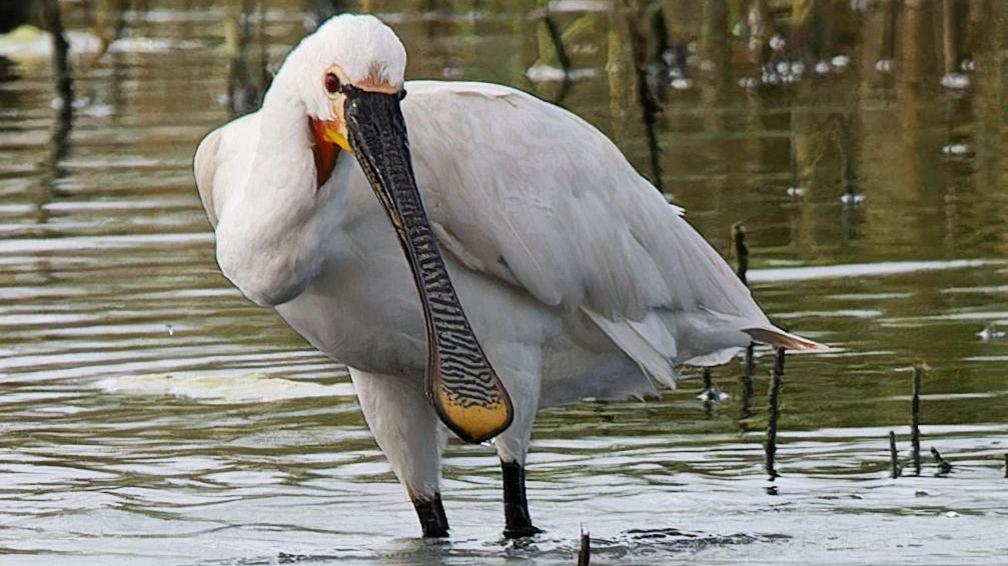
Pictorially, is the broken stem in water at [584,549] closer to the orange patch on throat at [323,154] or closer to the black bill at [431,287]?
the black bill at [431,287]

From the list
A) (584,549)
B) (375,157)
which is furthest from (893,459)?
(375,157)

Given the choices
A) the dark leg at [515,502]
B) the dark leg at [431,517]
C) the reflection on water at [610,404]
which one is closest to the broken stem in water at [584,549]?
the reflection on water at [610,404]

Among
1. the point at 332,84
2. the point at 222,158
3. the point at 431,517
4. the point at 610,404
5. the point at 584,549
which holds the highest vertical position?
the point at 332,84

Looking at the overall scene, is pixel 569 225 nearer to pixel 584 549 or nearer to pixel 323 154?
pixel 323 154

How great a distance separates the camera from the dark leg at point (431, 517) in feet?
23.0

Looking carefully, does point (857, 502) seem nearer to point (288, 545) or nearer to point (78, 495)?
point (288, 545)

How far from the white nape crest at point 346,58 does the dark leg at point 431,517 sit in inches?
56.4

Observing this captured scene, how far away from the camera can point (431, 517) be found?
7027 mm

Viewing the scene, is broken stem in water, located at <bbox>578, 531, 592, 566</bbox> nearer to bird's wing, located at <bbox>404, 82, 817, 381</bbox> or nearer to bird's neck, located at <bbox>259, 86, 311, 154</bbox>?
bird's neck, located at <bbox>259, 86, 311, 154</bbox>

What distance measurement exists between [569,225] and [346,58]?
1.41 metres

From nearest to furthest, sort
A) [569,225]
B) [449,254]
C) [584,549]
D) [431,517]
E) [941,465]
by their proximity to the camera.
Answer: [584,549] → [449,254] → [431,517] → [569,225] → [941,465]

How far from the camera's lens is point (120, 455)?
7988 millimetres

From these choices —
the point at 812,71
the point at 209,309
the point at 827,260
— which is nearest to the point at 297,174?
the point at 209,309

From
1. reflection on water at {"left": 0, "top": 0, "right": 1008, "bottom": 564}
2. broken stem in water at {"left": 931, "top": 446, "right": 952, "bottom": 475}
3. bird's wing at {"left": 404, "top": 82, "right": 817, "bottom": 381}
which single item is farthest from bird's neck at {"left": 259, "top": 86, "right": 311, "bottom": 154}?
broken stem in water at {"left": 931, "top": 446, "right": 952, "bottom": 475}
